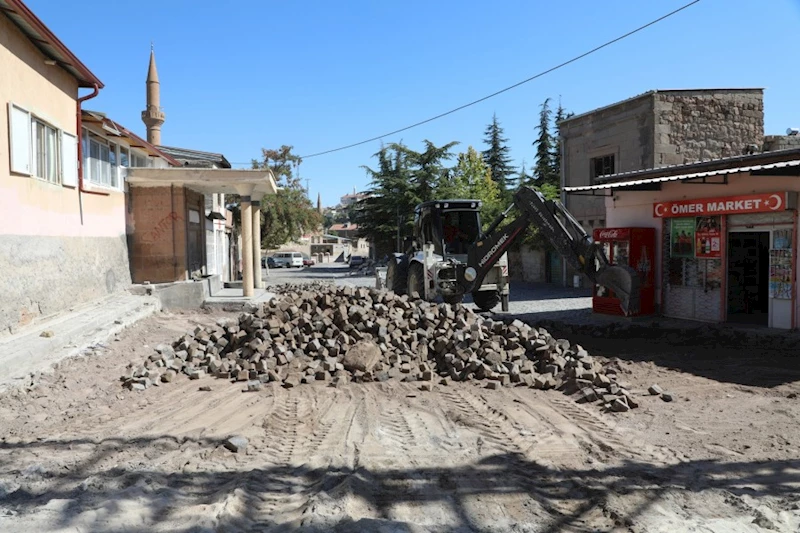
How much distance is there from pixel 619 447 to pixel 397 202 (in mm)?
32544

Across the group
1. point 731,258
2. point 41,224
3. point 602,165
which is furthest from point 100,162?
point 602,165

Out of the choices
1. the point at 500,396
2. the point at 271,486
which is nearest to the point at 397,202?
the point at 500,396

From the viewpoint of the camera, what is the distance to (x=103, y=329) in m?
9.77

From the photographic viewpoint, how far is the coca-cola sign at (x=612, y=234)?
577 inches

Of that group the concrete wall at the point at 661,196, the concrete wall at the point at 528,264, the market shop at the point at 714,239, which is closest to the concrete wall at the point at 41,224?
the market shop at the point at 714,239

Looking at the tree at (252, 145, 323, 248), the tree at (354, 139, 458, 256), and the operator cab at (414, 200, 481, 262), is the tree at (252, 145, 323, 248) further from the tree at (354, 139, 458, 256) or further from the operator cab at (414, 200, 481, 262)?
the operator cab at (414, 200, 481, 262)

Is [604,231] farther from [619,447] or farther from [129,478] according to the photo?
[129,478]

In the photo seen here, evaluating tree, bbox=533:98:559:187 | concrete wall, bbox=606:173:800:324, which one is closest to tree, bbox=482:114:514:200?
tree, bbox=533:98:559:187

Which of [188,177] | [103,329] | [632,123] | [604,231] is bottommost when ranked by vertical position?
[103,329]

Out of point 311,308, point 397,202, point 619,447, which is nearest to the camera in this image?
point 619,447

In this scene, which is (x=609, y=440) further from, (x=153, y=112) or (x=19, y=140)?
(x=153, y=112)

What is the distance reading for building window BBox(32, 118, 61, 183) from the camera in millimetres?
9953

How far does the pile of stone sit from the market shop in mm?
5499

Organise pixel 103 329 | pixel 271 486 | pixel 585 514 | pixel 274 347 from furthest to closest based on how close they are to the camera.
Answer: pixel 103 329 < pixel 274 347 < pixel 271 486 < pixel 585 514
